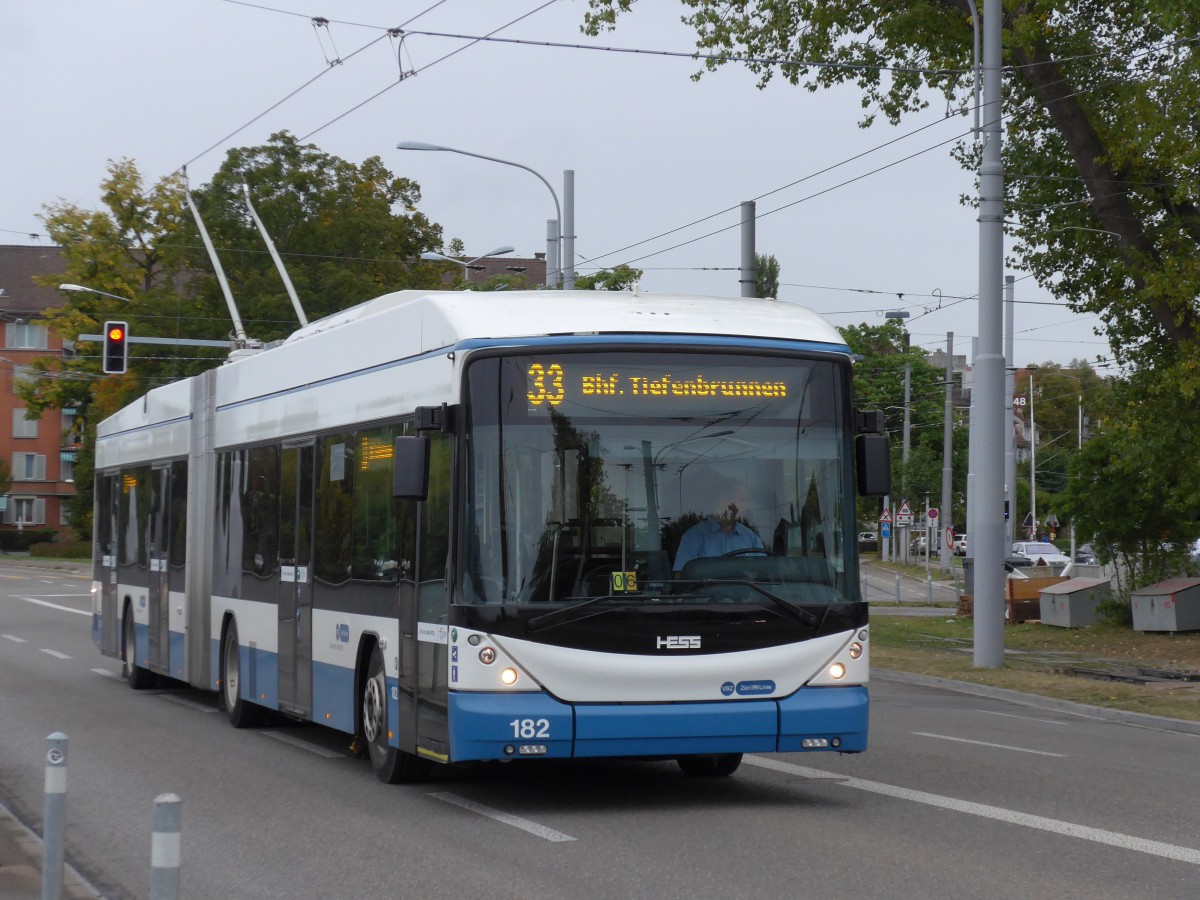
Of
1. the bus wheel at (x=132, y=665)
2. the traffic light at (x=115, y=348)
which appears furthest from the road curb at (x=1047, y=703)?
the traffic light at (x=115, y=348)

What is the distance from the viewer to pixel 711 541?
10.5 meters

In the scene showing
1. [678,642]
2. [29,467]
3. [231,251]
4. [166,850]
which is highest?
[231,251]

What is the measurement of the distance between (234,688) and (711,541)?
7.02 metres

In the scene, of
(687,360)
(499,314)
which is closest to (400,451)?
(499,314)

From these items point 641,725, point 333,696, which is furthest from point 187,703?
point 641,725

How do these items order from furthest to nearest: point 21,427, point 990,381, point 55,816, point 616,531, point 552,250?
point 21,427, point 552,250, point 990,381, point 616,531, point 55,816

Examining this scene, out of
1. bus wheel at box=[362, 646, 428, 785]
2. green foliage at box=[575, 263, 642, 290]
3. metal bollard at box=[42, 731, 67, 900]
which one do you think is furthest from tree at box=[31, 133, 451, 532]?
metal bollard at box=[42, 731, 67, 900]

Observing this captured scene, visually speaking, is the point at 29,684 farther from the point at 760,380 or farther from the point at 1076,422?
the point at 1076,422

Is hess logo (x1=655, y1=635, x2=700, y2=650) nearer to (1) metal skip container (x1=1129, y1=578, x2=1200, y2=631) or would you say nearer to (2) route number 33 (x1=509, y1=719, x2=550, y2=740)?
(2) route number 33 (x1=509, y1=719, x2=550, y2=740)

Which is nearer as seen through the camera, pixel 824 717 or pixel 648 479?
pixel 648 479

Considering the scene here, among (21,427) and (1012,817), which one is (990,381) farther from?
(21,427)

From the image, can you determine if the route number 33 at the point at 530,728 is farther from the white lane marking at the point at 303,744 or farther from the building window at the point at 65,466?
the building window at the point at 65,466

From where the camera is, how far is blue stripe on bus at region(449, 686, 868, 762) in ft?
33.4

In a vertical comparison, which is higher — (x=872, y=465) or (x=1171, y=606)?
(x=872, y=465)
